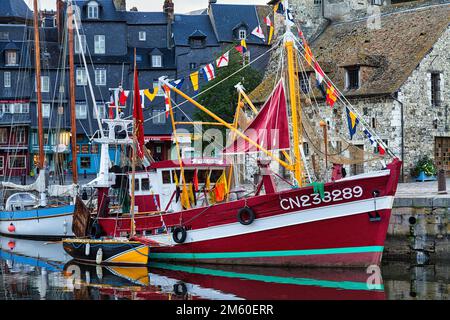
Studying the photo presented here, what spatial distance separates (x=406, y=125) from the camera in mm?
39156

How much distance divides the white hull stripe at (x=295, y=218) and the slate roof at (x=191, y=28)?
44.3 m

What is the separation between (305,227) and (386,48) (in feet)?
62.9

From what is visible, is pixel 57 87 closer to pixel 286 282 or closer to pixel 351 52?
pixel 351 52

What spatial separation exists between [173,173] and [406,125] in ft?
45.5

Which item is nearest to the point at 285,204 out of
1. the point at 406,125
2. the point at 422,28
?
the point at 406,125

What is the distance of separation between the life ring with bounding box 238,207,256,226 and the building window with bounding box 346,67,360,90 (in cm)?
1712

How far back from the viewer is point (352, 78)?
135ft

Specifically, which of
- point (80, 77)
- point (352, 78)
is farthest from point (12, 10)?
point (352, 78)

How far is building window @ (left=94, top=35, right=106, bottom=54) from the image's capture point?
69.2m

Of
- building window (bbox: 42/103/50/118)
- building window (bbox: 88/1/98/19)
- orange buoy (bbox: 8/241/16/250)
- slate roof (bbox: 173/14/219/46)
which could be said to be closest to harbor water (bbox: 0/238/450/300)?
orange buoy (bbox: 8/241/16/250)

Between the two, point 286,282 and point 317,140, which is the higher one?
point 317,140

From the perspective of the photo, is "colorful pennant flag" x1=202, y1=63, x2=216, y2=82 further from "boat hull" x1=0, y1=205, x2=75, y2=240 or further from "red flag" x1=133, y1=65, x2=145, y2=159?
"boat hull" x1=0, y1=205, x2=75, y2=240

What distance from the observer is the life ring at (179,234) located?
27.0 metres
